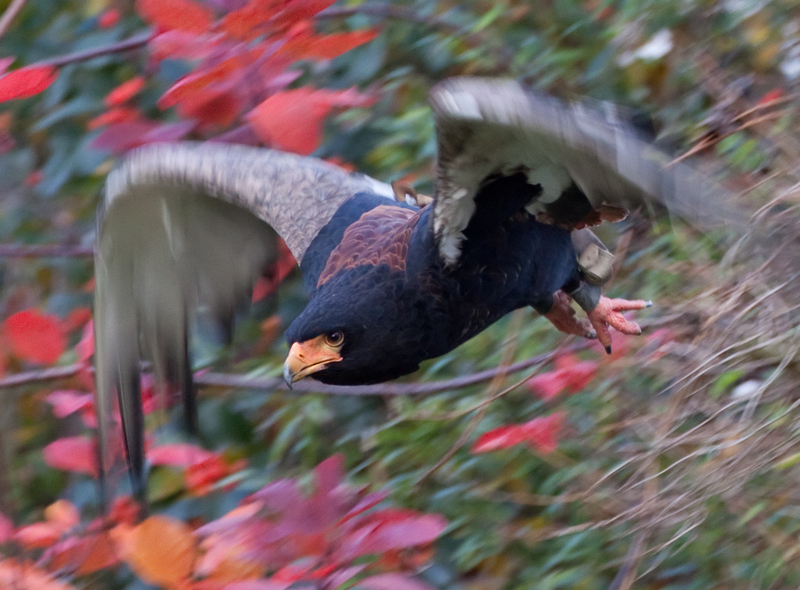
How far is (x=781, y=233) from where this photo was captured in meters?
2.01

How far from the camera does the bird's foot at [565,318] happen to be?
267 cm

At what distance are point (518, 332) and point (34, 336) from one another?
1444 mm

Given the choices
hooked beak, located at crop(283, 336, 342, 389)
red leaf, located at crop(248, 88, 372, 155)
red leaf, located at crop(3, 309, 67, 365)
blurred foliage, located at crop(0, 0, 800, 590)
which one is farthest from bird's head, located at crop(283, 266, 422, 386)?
red leaf, located at crop(3, 309, 67, 365)

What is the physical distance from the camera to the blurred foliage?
2.40m

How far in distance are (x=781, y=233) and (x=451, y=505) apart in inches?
51.0

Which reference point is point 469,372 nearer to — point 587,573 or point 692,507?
point 587,573

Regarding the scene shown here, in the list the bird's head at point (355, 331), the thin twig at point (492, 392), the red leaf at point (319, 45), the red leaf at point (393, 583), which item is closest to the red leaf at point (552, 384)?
the thin twig at point (492, 392)

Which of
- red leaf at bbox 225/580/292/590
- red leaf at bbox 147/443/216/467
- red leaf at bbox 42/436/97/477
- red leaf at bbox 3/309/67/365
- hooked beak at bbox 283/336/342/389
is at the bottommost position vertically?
red leaf at bbox 147/443/216/467

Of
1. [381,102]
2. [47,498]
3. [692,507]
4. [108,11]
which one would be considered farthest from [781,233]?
[47,498]

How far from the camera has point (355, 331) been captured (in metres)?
2.00

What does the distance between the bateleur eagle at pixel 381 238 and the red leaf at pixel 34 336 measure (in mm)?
134

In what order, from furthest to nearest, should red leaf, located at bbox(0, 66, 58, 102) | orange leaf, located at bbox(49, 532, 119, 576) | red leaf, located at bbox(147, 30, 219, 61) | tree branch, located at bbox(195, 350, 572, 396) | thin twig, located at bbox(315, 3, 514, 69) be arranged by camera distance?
thin twig, located at bbox(315, 3, 514, 69)
tree branch, located at bbox(195, 350, 572, 396)
orange leaf, located at bbox(49, 532, 119, 576)
red leaf, located at bbox(147, 30, 219, 61)
red leaf, located at bbox(0, 66, 58, 102)

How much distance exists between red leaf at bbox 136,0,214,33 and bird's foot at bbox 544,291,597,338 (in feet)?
4.25

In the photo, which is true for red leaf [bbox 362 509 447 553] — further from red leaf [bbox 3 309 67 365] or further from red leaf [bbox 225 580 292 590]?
red leaf [bbox 3 309 67 365]
